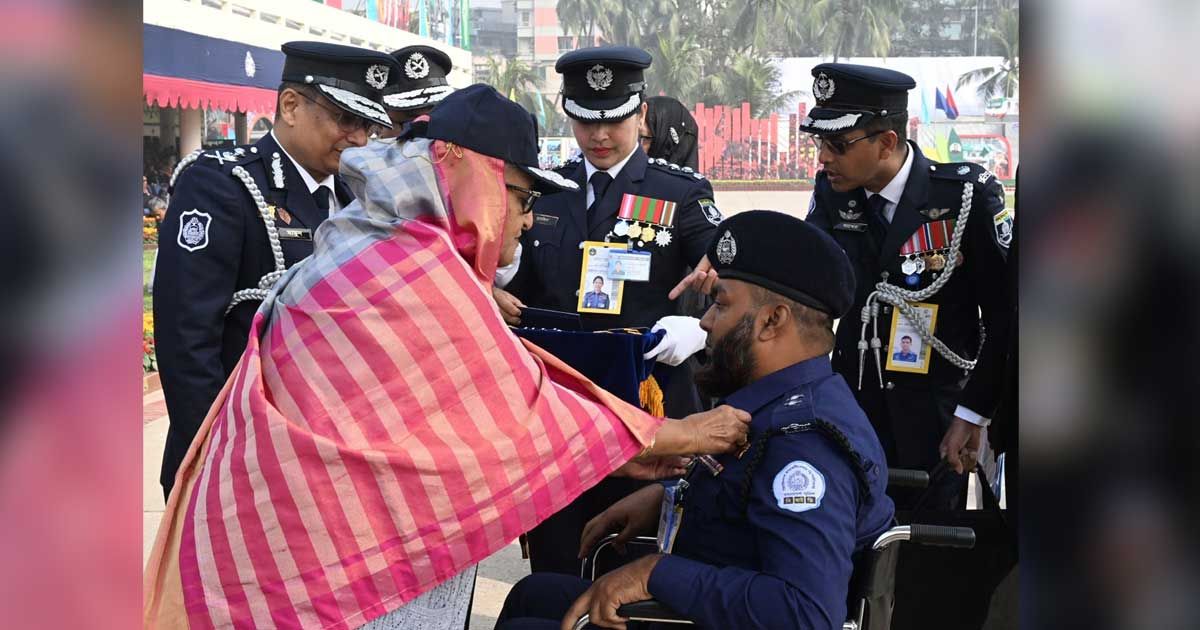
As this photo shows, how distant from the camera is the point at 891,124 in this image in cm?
373

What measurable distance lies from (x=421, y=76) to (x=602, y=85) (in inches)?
55.7

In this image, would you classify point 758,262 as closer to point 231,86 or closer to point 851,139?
point 851,139

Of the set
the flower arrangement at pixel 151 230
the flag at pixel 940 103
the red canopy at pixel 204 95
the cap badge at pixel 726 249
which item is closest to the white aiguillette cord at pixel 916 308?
the cap badge at pixel 726 249

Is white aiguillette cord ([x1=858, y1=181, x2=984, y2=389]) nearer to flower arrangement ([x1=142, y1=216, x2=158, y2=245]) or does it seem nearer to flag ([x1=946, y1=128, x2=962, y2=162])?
flower arrangement ([x1=142, y1=216, x2=158, y2=245])

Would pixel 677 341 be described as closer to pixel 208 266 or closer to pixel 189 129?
pixel 208 266

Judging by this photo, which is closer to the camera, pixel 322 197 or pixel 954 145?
pixel 322 197

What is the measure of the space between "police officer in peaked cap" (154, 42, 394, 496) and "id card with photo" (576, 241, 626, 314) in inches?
32.0

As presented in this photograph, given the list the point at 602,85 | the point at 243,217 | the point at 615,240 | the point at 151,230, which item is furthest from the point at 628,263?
the point at 151,230

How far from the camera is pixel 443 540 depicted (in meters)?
2.11

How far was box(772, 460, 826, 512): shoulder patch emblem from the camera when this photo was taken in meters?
2.17

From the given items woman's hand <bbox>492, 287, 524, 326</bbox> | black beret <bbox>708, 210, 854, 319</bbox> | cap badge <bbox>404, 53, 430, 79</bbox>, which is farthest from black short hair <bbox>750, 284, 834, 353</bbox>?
cap badge <bbox>404, 53, 430, 79</bbox>
